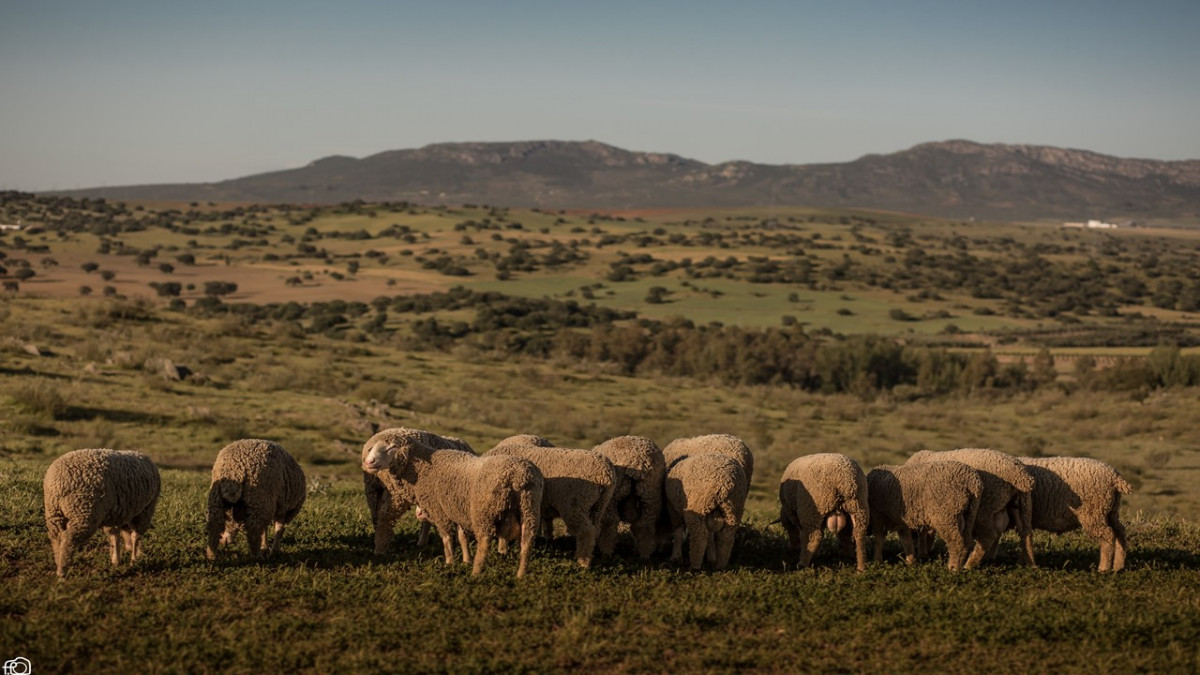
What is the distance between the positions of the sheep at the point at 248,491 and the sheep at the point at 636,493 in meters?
3.95

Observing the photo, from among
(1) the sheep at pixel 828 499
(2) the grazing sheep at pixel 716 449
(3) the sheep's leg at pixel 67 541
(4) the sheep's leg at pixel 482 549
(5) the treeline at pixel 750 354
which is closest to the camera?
(3) the sheep's leg at pixel 67 541

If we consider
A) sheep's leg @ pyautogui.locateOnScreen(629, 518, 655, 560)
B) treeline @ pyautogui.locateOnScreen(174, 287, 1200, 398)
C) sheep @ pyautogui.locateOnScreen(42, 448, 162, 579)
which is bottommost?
treeline @ pyautogui.locateOnScreen(174, 287, 1200, 398)

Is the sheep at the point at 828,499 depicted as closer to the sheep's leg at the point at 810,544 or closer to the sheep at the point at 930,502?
the sheep's leg at the point at 810,544

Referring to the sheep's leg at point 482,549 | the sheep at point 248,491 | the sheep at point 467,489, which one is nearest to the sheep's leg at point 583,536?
the sheep at point 467,489

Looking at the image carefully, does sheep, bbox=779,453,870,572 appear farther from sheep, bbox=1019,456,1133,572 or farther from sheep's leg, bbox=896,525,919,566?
sheep, bbox=1019,456,1133,572

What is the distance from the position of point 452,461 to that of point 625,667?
4.32m

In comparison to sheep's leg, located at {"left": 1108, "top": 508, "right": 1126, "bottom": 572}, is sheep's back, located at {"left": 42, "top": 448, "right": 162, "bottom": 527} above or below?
above

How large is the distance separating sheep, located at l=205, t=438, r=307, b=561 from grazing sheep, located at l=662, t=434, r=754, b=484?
506 centimetres

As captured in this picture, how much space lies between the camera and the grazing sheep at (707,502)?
12844mm

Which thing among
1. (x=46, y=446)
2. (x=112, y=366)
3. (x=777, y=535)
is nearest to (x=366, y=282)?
(x=112, y=366)

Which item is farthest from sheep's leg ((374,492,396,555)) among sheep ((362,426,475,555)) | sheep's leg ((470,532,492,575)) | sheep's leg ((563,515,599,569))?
sheep's leg ((563,515,599,569))

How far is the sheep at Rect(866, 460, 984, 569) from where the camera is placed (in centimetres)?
1291

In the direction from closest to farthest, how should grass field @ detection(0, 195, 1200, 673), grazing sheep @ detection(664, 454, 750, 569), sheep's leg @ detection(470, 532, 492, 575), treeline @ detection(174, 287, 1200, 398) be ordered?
grass field @ detection(0, 195, 1200, 673) < sheep's leg @ detection(470, 532, 492, 575) < grazing sheep @ detection(664, 454, 750, 569) < treeline @ detection(174, 287, 1200, 398)

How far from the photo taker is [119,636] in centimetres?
965
